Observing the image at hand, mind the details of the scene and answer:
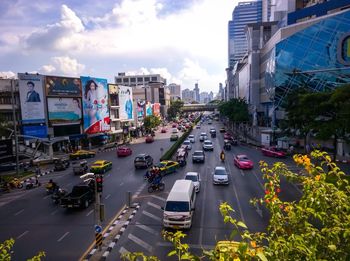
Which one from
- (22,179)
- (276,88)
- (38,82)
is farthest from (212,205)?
(276,88)

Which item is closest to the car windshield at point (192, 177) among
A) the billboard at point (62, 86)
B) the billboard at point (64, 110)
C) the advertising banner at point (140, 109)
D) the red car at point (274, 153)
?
the red car at point (274, 153)

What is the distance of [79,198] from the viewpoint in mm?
22531

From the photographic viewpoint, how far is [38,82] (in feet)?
163

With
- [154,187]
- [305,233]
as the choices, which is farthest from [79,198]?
[305,233]

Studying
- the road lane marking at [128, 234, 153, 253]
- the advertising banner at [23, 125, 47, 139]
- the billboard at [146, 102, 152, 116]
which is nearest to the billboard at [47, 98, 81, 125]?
the advertising banner at [23, 125, 47, 139]

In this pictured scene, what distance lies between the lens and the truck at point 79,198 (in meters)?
22.5

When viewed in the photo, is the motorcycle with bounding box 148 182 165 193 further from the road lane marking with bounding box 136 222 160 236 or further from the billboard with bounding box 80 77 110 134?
the billboard with bounding box 80 77 110 134

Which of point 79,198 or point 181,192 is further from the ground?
point 181,192

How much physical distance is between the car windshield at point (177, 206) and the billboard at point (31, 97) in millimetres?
37694

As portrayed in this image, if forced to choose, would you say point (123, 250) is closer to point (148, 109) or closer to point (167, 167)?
point (167, 167)

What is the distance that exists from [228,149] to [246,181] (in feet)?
81.2

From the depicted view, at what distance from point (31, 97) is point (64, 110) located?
7227 millimetres

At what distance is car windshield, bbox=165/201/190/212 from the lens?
59.5ft

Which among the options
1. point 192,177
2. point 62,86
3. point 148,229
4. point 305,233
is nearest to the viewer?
point 305,233
